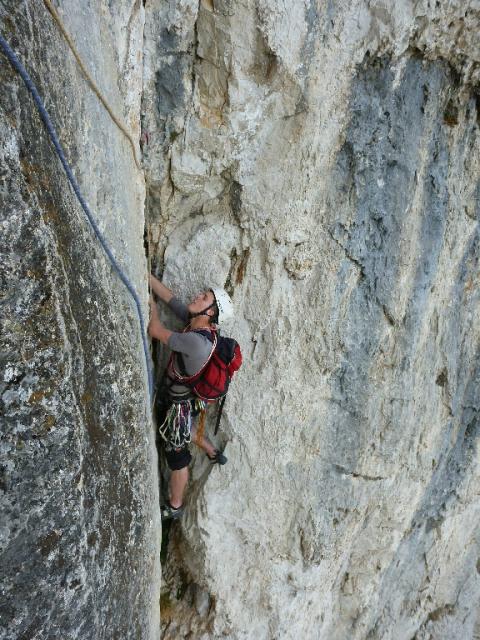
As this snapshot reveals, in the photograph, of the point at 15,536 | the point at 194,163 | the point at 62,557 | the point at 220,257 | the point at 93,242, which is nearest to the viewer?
the point at 15,536

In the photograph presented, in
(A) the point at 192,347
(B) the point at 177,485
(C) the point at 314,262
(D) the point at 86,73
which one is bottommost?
(B) the point at 177,485

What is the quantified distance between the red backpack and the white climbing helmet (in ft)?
0.59

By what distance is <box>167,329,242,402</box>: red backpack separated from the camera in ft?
15.0

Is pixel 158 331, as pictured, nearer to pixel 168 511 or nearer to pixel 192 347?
pixel 192 347

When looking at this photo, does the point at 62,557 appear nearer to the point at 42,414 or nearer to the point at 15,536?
the point at 15,536

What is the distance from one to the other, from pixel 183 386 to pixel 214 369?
434 mm

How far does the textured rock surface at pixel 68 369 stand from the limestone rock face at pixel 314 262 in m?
1.23

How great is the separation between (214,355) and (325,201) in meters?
1.68

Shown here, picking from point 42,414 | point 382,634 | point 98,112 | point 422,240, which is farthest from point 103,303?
point 382,634

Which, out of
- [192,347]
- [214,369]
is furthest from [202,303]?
[214,369]

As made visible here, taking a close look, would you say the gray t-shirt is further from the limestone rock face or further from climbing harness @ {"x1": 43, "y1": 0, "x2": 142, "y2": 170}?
climbing harness @ {"x1": 43, "y1": 0, "x2": 142, "y2": 170}

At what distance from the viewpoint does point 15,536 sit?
7.09ft

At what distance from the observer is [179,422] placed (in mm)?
4945

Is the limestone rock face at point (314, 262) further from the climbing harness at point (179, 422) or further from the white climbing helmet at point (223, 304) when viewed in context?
the climbing harness at point (179, 422)
